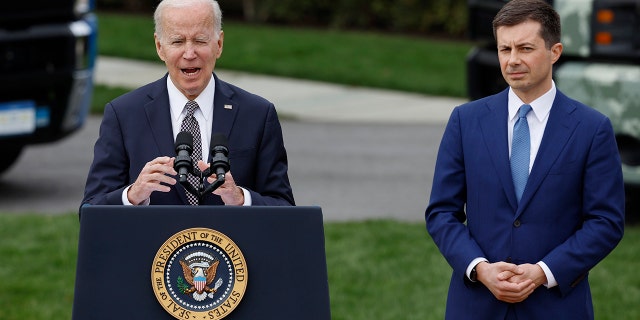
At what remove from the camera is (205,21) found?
4.36 m

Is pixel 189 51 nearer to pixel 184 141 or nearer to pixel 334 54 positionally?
pixel 184 141

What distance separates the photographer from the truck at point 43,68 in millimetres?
10133

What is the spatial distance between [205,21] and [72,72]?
633 centimetres

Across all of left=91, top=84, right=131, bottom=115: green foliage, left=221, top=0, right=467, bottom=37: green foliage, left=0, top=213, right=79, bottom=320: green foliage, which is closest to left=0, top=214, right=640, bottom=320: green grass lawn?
left=0, top=213, right=79, bottom=320: green foliage

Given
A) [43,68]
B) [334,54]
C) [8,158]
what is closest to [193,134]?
[43,68]

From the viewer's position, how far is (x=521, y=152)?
4598mm

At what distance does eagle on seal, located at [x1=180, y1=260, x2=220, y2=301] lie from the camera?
4.05 m

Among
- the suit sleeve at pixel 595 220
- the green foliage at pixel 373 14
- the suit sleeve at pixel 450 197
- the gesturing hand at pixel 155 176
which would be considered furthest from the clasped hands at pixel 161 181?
the green foliage at pixel 373 14

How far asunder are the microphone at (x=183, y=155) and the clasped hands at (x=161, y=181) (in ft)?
0.18

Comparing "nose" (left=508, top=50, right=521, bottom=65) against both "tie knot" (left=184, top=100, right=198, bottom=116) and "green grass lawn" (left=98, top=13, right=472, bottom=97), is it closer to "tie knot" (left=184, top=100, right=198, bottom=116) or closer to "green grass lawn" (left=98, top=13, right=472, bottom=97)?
"tie knot" (left=184, top=100, right=198, bottom=116)

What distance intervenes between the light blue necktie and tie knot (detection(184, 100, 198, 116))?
3.46 ft

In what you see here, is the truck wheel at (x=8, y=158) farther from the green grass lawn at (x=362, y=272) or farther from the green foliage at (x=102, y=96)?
the green foliage at (x=102, y=96)

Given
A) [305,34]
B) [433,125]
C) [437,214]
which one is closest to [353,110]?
[433,125]

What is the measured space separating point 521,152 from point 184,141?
1.18 m
